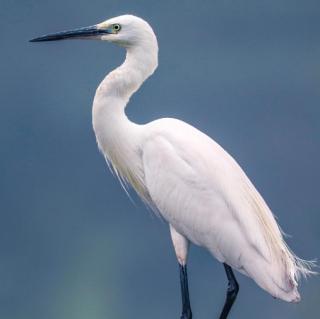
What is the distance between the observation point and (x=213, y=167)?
19.9 feet

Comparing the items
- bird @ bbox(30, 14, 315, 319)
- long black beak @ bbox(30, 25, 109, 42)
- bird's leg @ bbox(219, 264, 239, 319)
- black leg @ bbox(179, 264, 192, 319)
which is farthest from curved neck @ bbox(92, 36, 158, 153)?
bird's leg @ bbox(219, 264, 239, 319)

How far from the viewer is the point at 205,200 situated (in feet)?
19.8

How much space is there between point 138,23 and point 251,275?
1.31 meters

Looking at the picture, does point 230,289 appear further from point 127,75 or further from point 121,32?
point 121,32

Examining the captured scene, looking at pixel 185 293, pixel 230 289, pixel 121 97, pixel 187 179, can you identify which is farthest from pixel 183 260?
pixel 121 97

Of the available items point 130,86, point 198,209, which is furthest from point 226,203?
point 130,86

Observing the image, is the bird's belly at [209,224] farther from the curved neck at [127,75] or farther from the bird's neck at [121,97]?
the curved neck at [127,75]

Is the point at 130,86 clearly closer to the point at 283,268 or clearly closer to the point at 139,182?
the point at 139,182

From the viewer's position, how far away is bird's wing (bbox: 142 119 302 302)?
600 cm

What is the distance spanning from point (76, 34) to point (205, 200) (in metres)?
1.02

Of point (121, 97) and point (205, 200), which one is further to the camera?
point (121, 97)

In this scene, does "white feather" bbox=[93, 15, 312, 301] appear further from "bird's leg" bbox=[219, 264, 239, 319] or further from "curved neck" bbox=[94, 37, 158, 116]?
"bird's leg" bbox=[219, 264, 239, 319]

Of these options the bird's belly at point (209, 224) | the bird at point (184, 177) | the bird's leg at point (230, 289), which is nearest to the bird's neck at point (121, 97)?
the bird at point (184, 177)

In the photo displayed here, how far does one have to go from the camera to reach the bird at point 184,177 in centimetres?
601
